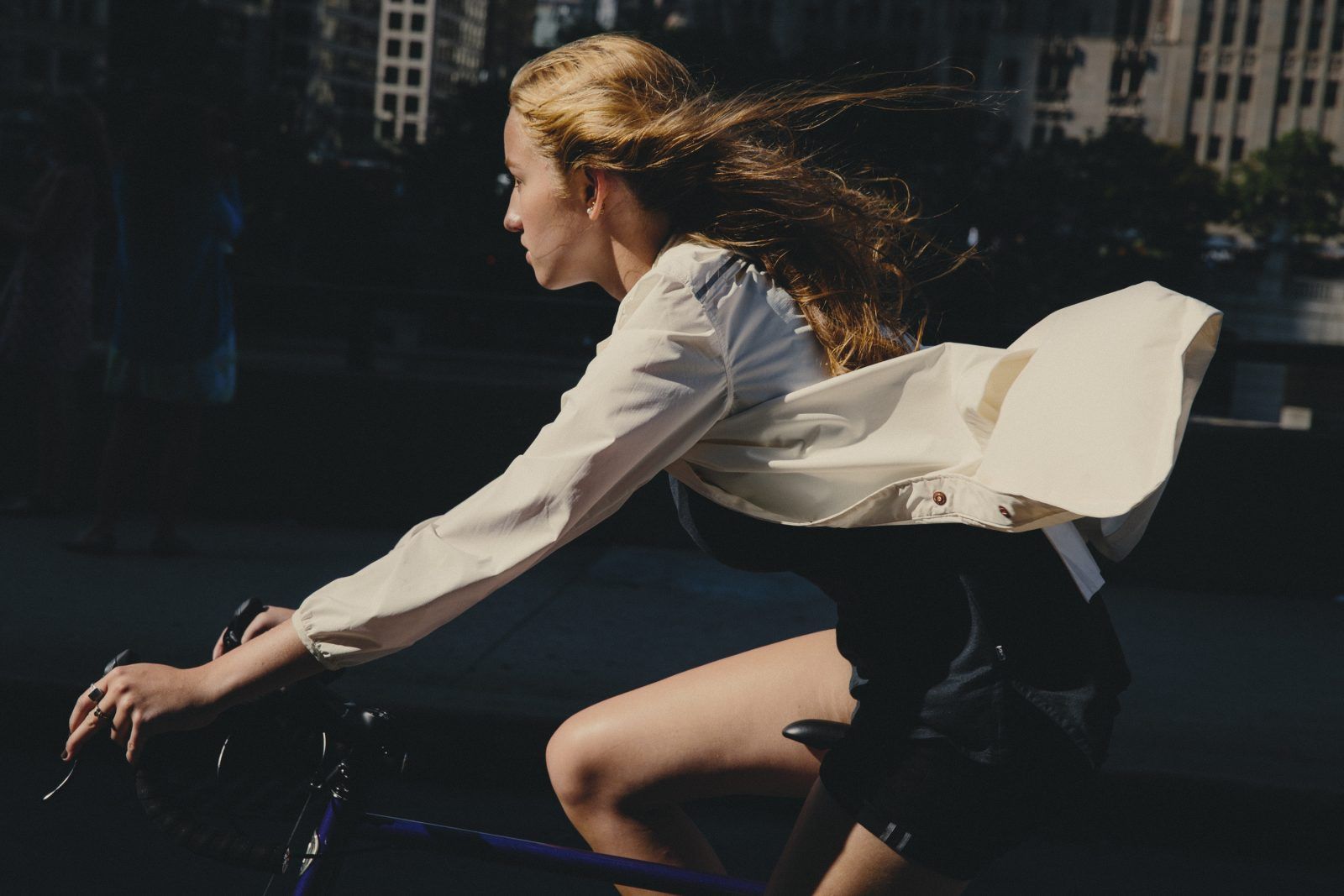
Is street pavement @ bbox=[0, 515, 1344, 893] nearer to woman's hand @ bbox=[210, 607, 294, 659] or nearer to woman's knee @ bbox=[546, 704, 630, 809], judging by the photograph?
woman's knee @ bbox=[546, 704, 630, 809]

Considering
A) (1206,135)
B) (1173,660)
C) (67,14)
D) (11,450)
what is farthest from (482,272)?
(1206,135)

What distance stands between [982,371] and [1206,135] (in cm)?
12208

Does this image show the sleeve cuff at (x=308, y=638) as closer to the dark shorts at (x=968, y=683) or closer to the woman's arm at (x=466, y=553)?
the woman's arm at (x=466, y=553)

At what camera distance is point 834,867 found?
6.23ft

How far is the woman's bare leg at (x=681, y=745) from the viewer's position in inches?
84.2

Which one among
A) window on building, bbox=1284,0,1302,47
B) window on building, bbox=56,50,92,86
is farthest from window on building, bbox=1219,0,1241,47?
window on building, bbox=56,50,92,86

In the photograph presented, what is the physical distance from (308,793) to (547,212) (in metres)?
0.83

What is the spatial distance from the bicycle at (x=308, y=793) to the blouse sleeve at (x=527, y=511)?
19 cm

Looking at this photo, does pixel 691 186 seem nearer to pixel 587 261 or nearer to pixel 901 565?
pixel 587 261

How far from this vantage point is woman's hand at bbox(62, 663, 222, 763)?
1736 mm

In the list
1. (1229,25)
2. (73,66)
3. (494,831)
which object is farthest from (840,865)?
(1229,25)

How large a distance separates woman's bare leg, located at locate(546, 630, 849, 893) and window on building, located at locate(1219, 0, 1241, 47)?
122m

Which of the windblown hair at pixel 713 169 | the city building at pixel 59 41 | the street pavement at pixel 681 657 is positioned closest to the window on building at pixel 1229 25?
the city building at pixel 59 41

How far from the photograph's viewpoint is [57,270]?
6.85 meters
